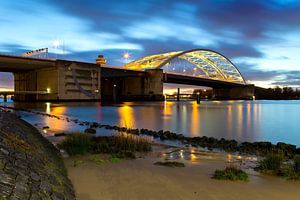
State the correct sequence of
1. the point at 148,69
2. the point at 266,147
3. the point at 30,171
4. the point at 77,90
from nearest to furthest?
the point at 30,171 < the point at 266,147 < the point at 77,90 < the point at 148,69

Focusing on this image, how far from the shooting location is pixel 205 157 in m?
12.5

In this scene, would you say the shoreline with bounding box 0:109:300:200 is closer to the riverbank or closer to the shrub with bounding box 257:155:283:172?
the shrub with bounding box 257:155:283:172

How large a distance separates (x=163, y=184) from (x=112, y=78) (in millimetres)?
136324

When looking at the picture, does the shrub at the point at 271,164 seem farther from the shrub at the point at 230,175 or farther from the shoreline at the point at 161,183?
the shrub at the point at 230,175

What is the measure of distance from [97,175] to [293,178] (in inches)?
217

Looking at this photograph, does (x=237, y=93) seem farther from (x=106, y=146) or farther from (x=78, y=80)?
(x=106, y=146)

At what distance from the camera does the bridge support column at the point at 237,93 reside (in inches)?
7175

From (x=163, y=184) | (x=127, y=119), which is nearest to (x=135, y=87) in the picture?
(x=127, y=119)

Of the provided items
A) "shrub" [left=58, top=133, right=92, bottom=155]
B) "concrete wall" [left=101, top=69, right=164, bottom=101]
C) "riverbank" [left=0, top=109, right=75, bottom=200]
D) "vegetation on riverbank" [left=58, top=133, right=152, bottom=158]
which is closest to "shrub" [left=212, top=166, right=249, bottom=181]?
"vegetation on riverbank" [left=58, top=133, right=152, bottom=158]

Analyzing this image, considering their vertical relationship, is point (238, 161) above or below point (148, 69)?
below

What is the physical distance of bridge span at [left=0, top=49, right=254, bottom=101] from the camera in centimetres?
9606

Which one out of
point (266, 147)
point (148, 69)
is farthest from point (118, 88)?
point (266, 147)

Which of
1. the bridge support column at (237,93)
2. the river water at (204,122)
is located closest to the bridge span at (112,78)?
the bridge support column at (237,93)

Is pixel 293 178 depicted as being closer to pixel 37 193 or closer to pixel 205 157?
pixel 205 157
